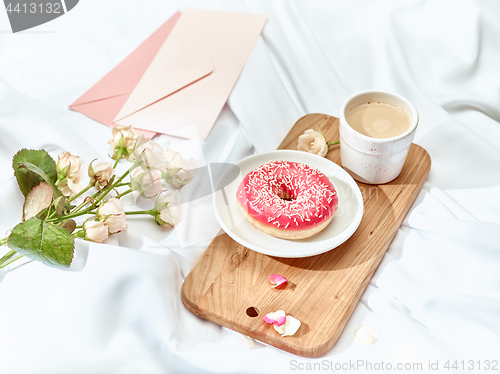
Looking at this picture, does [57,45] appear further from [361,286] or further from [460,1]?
[460,1]

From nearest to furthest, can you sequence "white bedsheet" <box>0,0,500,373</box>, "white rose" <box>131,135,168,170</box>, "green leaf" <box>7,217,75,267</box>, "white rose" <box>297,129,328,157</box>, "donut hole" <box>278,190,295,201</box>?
"green leaf" <box>7,217,75,267</box> → "white bedsheet" <box>0,0,500,373</box> → "white rose" <box>131,135,168,170</box> → "donut hole" <box>278,190,295,201</box> → "white rose" <box>297,129,328,157</box>

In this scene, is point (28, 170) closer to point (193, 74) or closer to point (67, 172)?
point (67, 172)

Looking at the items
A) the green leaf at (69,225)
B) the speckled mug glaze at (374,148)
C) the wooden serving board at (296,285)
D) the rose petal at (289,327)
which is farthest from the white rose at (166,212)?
the speckled mug glaze at (374,148)

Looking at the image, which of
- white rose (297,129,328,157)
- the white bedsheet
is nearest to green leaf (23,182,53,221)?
the white bedsheet

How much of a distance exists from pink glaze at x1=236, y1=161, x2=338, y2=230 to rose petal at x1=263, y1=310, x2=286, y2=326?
0.56 feet

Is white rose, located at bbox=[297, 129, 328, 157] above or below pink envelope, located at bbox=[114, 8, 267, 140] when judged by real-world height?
below

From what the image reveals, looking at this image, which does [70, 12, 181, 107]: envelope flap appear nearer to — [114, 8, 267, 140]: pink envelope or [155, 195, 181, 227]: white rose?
[114, 8, 267, 140]: pink envelope

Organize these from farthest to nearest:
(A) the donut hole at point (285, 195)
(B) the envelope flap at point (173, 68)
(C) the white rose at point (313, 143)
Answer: (B) the envelope flap at point (173, 68) → (C) the white rose at point (313, 143) → (A) the donut hole at point (285, 195)

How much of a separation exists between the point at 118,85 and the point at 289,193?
2.00 ft

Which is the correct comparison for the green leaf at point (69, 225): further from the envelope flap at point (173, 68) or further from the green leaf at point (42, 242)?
the envelope flap at point (173, 68)

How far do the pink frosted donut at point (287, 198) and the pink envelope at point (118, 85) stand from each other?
1.18 feet

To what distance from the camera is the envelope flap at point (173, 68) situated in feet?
4.34

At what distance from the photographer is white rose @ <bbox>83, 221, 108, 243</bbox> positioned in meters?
0.90

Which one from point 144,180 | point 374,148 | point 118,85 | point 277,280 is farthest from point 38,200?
point 374,148
